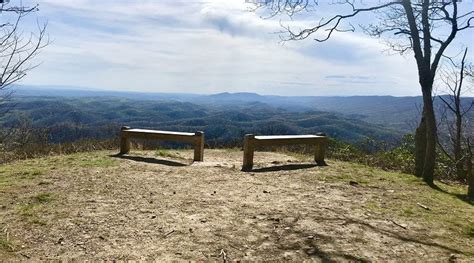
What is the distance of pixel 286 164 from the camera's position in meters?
10.4

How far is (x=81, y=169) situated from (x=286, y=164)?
5049 millimetres

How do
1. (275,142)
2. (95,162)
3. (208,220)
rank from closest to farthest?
(208,220)
(95,162)
(275,142)

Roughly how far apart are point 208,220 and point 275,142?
4.88 metres

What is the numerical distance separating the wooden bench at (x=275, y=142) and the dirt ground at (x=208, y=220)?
943 millimetres

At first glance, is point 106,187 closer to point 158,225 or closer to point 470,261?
point 158,225

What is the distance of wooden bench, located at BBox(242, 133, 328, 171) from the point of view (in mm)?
9742

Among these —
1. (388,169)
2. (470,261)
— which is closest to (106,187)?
(470,261)

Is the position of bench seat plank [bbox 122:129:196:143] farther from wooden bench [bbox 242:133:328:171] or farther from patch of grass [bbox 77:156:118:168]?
wooden bench [bbox 242:133:328:171]

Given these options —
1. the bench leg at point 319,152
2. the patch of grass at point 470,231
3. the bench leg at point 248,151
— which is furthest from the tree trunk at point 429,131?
the bench leg at point 248,151

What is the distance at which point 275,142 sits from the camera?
33.1 feet

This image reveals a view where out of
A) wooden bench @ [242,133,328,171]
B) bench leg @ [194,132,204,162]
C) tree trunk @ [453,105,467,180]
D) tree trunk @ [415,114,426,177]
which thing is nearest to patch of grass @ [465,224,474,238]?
tree trunk @ [415,114,426,177]

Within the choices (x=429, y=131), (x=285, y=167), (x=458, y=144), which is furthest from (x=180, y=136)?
(x=458, y=144)

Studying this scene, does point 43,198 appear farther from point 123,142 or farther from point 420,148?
point 420,148

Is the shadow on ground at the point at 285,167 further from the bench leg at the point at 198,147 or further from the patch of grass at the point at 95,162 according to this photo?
the patch of grass at the point at 95,162
